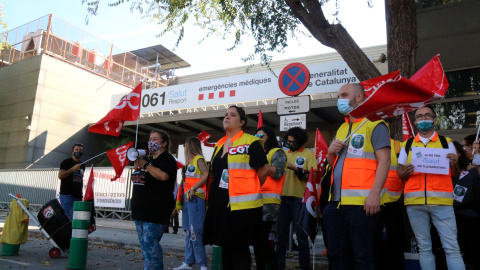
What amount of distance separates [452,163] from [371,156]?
149 cm

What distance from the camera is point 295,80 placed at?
9016 mm

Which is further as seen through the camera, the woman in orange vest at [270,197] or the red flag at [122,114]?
the red flag at [122,114]

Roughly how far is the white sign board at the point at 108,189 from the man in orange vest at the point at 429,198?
13.4 meters

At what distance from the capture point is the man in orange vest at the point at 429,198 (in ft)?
14.5

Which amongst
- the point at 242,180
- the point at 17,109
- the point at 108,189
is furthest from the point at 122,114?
the point at 17,109

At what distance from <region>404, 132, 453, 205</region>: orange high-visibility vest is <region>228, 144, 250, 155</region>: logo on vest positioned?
75.8 inches

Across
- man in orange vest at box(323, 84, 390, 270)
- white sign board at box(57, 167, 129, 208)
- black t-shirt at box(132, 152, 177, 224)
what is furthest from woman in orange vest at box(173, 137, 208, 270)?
white sign board at box(57, 167, 129, 208)

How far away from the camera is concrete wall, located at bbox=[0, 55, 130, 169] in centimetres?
2277

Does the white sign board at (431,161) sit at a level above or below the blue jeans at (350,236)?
above

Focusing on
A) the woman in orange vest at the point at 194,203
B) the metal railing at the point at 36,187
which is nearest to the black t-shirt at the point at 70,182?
the woman in orange vest at the point at 194,203

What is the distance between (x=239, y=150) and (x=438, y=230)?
2.32 metres

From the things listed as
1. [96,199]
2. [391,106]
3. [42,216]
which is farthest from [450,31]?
[96,199]

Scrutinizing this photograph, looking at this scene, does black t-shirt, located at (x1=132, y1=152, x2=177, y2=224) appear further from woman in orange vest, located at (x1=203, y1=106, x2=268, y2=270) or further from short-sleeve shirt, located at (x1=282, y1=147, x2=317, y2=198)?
short-sleeve shirt, located at (x1=282, y1=147, x2=317, y2=198)

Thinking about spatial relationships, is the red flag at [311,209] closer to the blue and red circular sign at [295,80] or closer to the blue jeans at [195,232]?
the blue jeans at [195,232]
